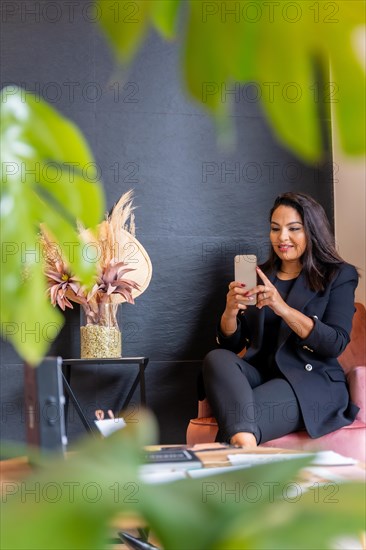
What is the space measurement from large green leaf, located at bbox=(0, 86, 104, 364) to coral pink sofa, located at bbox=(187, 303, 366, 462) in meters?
2.46

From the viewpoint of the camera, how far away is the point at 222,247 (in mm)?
3822

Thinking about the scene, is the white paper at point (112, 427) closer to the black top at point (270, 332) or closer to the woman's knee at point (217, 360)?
the woman's knee at point (217, 360)

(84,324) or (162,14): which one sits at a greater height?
(162,14)

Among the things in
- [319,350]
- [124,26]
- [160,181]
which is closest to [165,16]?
[124,26]

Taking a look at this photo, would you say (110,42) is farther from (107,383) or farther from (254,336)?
(107,383)

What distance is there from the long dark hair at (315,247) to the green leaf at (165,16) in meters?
2.92

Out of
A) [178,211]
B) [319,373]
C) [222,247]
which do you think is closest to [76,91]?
[178,211]

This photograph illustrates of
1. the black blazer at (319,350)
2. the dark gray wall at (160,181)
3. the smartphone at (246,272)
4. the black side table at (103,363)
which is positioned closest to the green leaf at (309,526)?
the black blazer at (319,350)

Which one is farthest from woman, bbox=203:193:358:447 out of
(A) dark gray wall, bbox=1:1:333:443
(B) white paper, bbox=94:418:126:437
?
(B) white paper, bbox=94:418:126:437

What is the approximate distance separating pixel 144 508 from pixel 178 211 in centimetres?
370

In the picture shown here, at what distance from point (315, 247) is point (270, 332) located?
375 millimetres

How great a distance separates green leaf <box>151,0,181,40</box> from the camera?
0.17 m

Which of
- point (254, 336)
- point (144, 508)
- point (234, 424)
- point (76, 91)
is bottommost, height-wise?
point (234, 424)

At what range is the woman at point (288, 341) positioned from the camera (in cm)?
279
